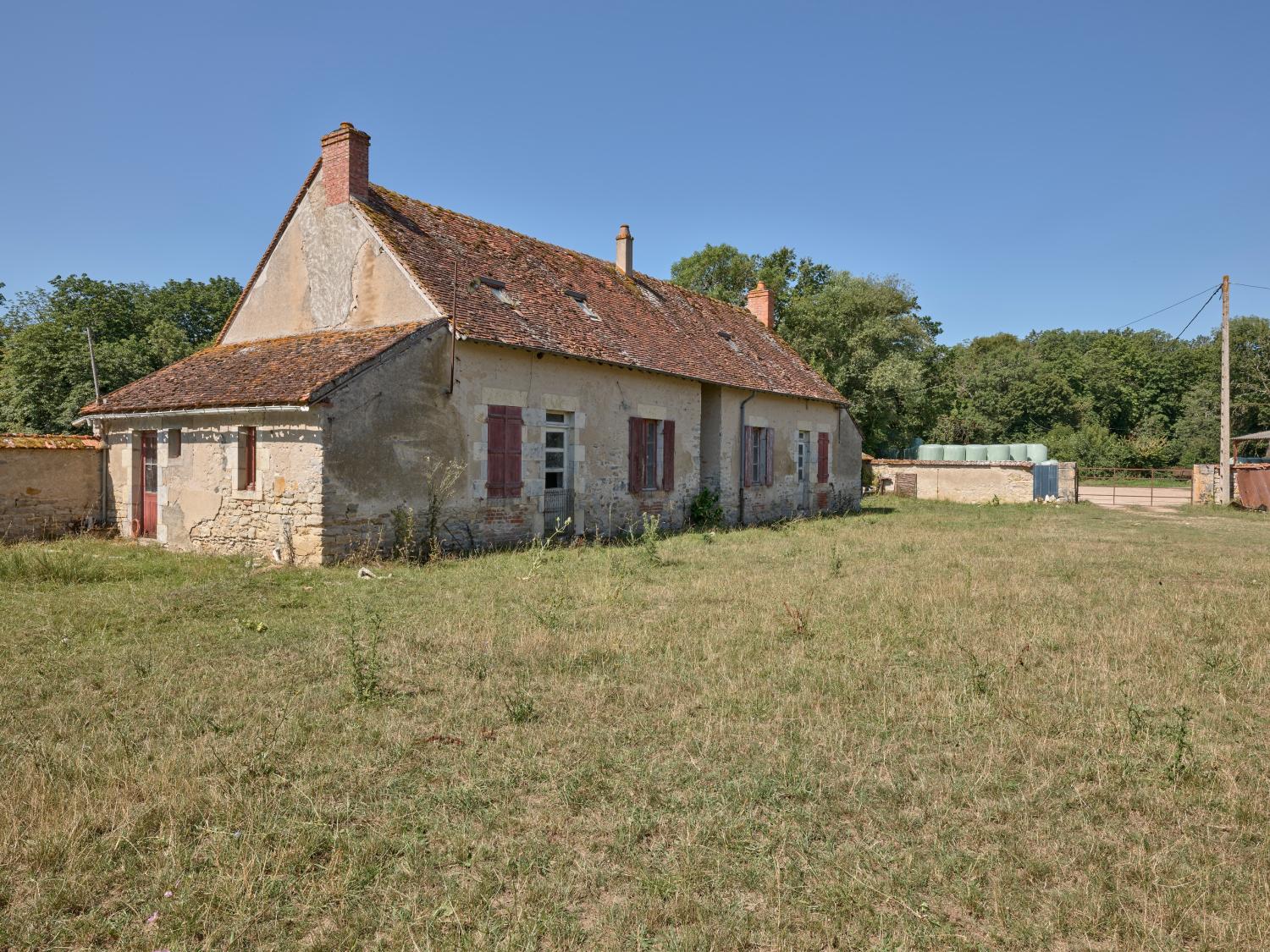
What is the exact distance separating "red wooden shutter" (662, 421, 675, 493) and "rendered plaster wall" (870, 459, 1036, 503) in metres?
15.5

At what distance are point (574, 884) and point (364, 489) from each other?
8819mm

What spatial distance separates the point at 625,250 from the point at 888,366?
15.8 metres

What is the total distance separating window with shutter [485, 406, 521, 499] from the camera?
12.6m

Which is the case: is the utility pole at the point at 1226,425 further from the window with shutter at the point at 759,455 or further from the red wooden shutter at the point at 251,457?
the red wooden shutter at the point at 251,457

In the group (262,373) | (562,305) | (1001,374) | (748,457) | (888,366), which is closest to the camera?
(262,373)

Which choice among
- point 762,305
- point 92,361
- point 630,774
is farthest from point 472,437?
point 92,361

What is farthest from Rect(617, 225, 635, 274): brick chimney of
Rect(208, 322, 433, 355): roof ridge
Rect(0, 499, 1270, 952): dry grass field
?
Rect(0, 499, 1270, 952): dry grass field

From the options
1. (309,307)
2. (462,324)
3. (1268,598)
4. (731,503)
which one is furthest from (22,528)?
(1268,598)

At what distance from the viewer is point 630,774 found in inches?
158

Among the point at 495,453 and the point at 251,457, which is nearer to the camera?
the point at 251,457

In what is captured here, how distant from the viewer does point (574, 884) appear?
9.96ft

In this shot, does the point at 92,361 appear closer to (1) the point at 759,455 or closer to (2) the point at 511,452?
(2) the point at 511,452

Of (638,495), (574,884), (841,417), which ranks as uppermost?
(841,417)

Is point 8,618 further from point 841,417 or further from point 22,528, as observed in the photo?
point 841,417
